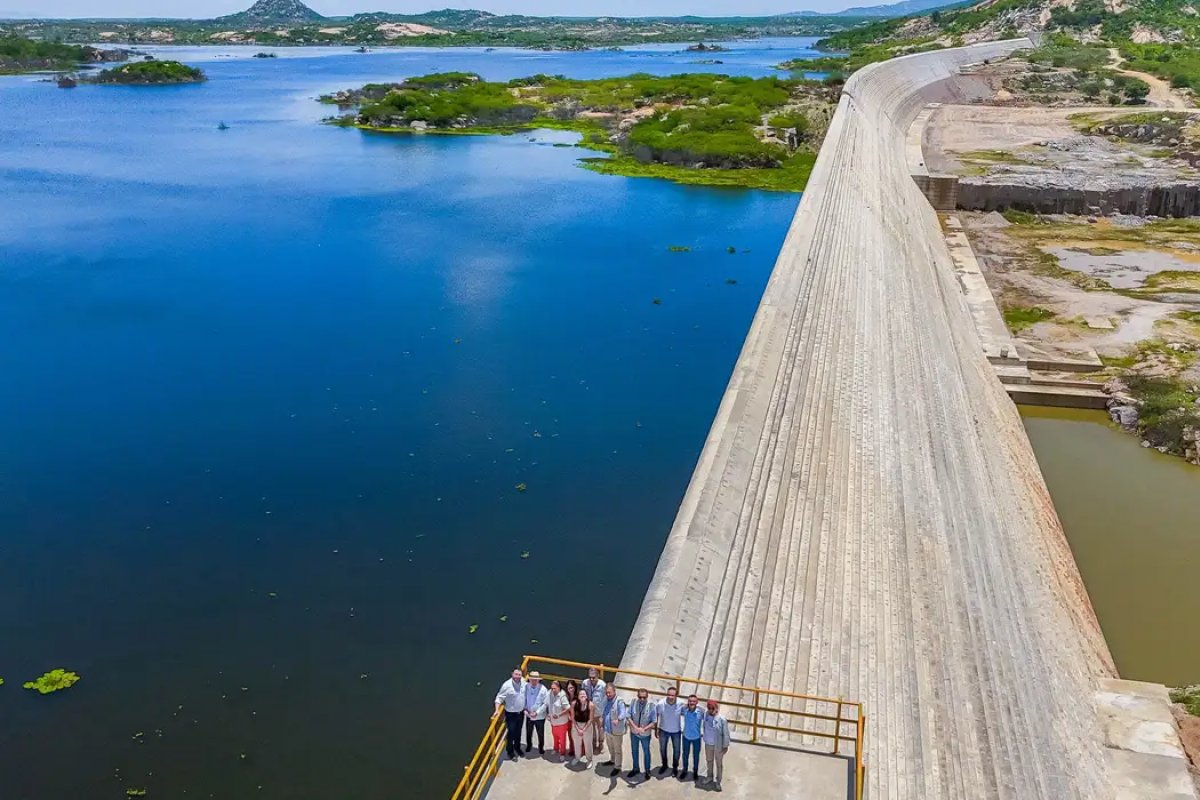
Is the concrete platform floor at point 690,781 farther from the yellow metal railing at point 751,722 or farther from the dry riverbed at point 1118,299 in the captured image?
the dry riverbed at point 1118,299

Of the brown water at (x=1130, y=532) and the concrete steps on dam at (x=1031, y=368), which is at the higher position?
the concrete steps on dam at (x=1031, y=368)

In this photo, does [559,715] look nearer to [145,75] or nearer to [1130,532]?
[1130,532]

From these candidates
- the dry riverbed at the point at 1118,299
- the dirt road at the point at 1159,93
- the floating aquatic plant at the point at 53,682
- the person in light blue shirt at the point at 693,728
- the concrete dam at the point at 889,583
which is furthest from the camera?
the dirt road at the point at 1159,93

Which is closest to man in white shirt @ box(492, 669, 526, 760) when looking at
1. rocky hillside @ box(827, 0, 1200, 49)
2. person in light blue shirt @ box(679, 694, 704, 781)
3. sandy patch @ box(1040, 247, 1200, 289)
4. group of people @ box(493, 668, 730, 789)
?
group of people @ box(493, 668, 730, 789)

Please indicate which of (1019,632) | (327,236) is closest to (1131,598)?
(1019,632)

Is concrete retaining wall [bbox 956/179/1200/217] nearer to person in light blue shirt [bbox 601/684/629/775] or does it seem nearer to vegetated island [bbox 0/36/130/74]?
person in light blue shirt [bbox 601/684/629/775]

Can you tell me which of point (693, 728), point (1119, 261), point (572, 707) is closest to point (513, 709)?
point (572, 707)

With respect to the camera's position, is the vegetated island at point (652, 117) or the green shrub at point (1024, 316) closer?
the green shrub at point (1024, 316)

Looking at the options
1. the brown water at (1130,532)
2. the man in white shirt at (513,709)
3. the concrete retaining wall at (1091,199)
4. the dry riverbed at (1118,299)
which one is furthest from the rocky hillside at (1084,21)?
the man in white shirt at (513,709)
